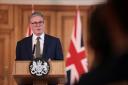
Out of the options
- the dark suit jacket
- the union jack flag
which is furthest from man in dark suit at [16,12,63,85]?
the union jack flag

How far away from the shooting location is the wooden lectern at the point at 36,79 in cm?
411

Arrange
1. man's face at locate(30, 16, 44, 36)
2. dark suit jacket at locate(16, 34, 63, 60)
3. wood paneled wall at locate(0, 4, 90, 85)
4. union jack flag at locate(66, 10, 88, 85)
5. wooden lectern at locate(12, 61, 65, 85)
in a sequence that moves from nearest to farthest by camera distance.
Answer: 1. wooden lectern at locate(12, 61, 65, 85)
2. dark suit jacket at locate(16, 34, 63, 60)
3. man's face at locate(30, 16, 44, 36)
4. union jack flag at locate(66, 10, 88, 85)
5. wood paneled wall at locate(0, 4, 90, 85)

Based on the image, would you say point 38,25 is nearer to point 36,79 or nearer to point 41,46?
point 41,46

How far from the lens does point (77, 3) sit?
8.00 m

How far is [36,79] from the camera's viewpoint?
4172mm

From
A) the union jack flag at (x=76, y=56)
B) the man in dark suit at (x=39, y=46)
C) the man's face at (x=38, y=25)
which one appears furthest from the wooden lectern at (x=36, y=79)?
the union jack flag at (x=76, y=56)

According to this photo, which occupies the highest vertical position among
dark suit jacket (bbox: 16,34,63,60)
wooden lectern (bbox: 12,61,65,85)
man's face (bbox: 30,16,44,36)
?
man's face (bbox: 30,16,44,36)

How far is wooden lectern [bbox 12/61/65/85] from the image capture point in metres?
4.11

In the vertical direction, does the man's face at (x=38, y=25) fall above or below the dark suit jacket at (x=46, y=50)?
above

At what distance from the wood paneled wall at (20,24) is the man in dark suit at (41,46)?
296 centimetres

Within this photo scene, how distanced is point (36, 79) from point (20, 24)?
12.8ft

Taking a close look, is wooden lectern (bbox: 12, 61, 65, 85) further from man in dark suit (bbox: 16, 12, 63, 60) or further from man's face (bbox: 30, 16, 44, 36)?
man's face (bbox: 30, 16, 44, 36)

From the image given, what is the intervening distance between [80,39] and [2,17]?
1.81m

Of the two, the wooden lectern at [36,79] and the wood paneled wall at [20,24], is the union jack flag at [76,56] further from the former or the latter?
the wooden lectern at [36,79]
